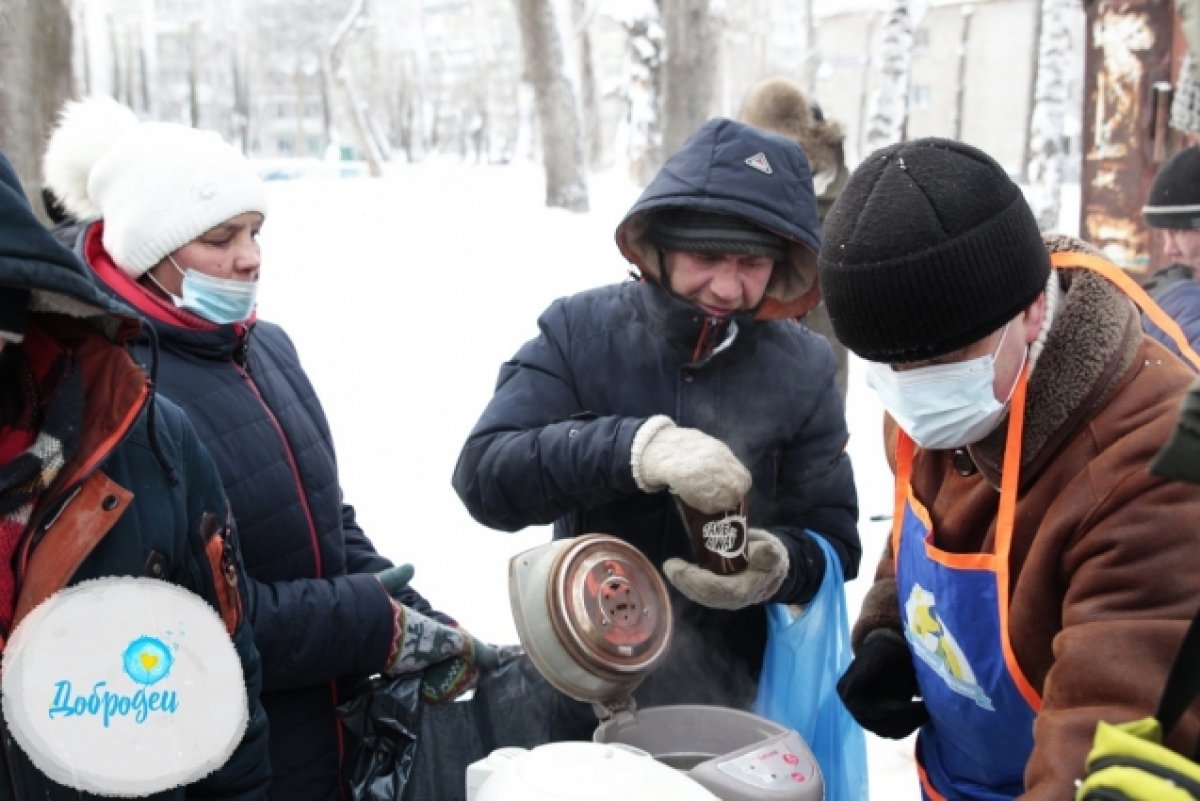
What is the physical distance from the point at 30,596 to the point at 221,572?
33cm

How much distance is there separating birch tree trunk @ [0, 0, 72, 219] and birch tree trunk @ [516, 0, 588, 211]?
861cm

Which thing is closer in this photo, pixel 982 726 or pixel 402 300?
pixel 982 726

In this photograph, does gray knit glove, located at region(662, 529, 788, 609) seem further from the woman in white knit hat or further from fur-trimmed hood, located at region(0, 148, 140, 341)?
fur-trimmed hood, located at region(0, 148, 140, 341)

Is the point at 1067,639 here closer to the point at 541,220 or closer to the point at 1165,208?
the point at 1165,208

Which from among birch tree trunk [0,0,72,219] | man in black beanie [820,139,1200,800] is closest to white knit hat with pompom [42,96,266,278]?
man in black beanie [820,139,1200,800]

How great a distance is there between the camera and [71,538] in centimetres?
154

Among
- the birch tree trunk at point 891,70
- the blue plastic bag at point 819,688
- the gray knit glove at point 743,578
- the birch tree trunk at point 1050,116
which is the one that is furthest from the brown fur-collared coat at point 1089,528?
the birch tree trunk at point 891,70

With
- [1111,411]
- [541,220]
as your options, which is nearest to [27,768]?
[1111,411]

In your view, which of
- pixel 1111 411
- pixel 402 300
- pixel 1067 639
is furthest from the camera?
pixel 402 300

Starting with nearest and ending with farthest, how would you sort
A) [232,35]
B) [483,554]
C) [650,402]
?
[650,402], [483,554], [232,35]

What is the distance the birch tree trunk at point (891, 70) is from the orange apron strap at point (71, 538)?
15.5 meters

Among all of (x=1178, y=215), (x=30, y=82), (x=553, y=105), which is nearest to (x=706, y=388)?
(x=1178, y=215)

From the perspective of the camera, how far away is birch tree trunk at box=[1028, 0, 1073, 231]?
48.9 feet

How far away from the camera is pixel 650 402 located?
2.50m
